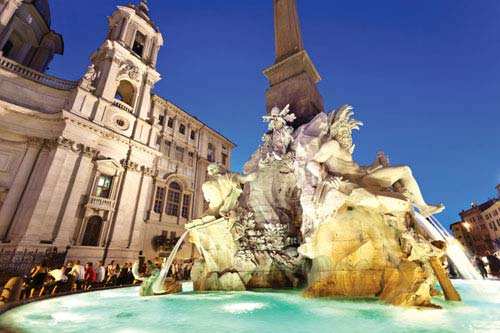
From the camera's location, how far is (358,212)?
15.3ft

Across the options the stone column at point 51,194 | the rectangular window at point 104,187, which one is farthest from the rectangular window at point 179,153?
the stone column at point 51,194

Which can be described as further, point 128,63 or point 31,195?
point 128,63

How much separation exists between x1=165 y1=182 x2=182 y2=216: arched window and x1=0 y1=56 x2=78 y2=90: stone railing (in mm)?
11796

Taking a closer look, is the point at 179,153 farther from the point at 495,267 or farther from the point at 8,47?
the point at 495,267

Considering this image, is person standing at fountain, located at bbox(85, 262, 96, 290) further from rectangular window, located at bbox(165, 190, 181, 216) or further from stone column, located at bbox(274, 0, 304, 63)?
rectangular window, located at bbox(165, 190, 181, 216)

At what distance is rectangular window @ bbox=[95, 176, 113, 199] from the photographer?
1833cm

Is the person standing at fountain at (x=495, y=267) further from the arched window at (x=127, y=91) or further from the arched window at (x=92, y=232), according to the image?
the arched window at (x=127, y=91)

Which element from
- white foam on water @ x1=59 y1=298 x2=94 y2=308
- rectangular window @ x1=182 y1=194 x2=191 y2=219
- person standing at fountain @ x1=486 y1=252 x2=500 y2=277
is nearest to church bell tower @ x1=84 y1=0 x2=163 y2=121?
rectangular window @ x1=182 y1=194 x2=191 y2=219

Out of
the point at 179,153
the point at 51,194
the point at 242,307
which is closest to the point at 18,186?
the point at 51,194

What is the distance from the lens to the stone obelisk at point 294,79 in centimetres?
829

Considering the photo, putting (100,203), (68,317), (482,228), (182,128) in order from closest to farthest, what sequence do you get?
(68,317) → (100,203) → (182,128) → (482,228)

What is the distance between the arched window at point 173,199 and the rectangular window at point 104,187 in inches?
216

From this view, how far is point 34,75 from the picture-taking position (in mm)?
18391

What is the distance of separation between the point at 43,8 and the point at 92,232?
2545 cm
